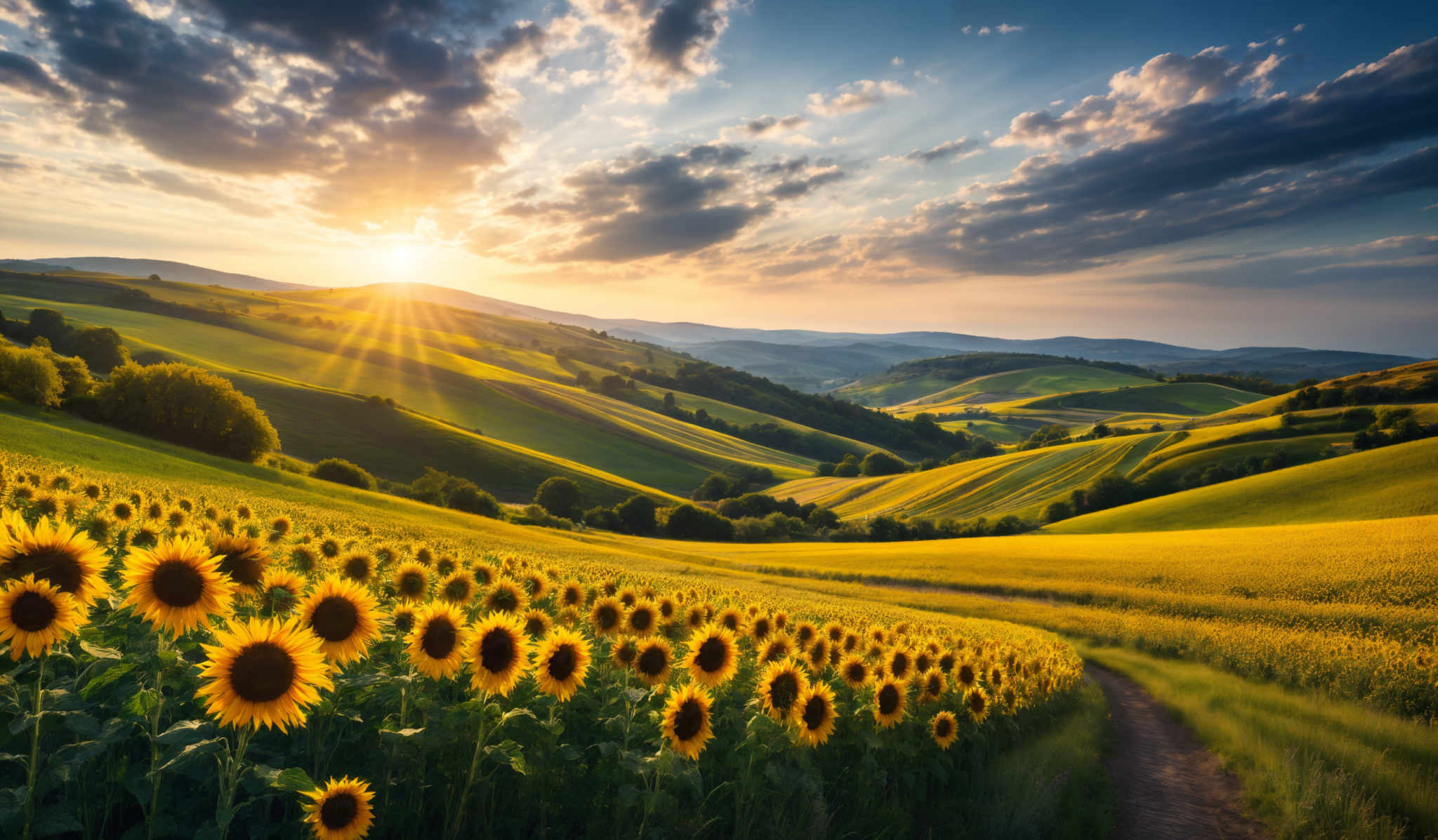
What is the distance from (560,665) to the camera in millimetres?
4445

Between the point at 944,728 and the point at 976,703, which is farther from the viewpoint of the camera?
the point at 976,703

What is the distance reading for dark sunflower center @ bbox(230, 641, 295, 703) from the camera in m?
2.72

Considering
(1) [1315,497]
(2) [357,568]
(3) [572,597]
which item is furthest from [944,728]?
(1) [1315,497]

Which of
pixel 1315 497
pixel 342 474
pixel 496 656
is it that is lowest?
pixel 342 474

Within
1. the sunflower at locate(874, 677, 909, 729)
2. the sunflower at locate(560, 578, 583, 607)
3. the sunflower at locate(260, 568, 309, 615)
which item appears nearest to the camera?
the sunflower at locate(260, 568, 309, 615)

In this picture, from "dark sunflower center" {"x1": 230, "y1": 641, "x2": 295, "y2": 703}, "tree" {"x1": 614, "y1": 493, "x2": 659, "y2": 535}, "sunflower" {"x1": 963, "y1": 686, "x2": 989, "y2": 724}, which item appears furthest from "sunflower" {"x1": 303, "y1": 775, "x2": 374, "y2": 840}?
"tree" {"x1": 614, "y1": 493, "x2": 659, "y2": 535}

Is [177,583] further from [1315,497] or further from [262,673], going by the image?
[1315,497]

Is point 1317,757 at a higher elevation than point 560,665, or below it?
below

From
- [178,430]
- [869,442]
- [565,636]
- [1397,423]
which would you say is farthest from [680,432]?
[565,636]

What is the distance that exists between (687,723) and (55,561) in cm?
363

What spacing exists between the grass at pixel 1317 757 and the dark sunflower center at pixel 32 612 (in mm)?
11700

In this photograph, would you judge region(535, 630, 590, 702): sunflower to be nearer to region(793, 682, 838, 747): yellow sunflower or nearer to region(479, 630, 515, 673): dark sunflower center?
region(479, 630, 515, 673): dark sunflower center

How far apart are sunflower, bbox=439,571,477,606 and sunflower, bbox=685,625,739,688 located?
234cm

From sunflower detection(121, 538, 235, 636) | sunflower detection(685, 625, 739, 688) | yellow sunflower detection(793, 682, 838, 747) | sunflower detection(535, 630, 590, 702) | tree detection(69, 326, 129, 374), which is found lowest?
tree detection(69, 326, 129, 374)
